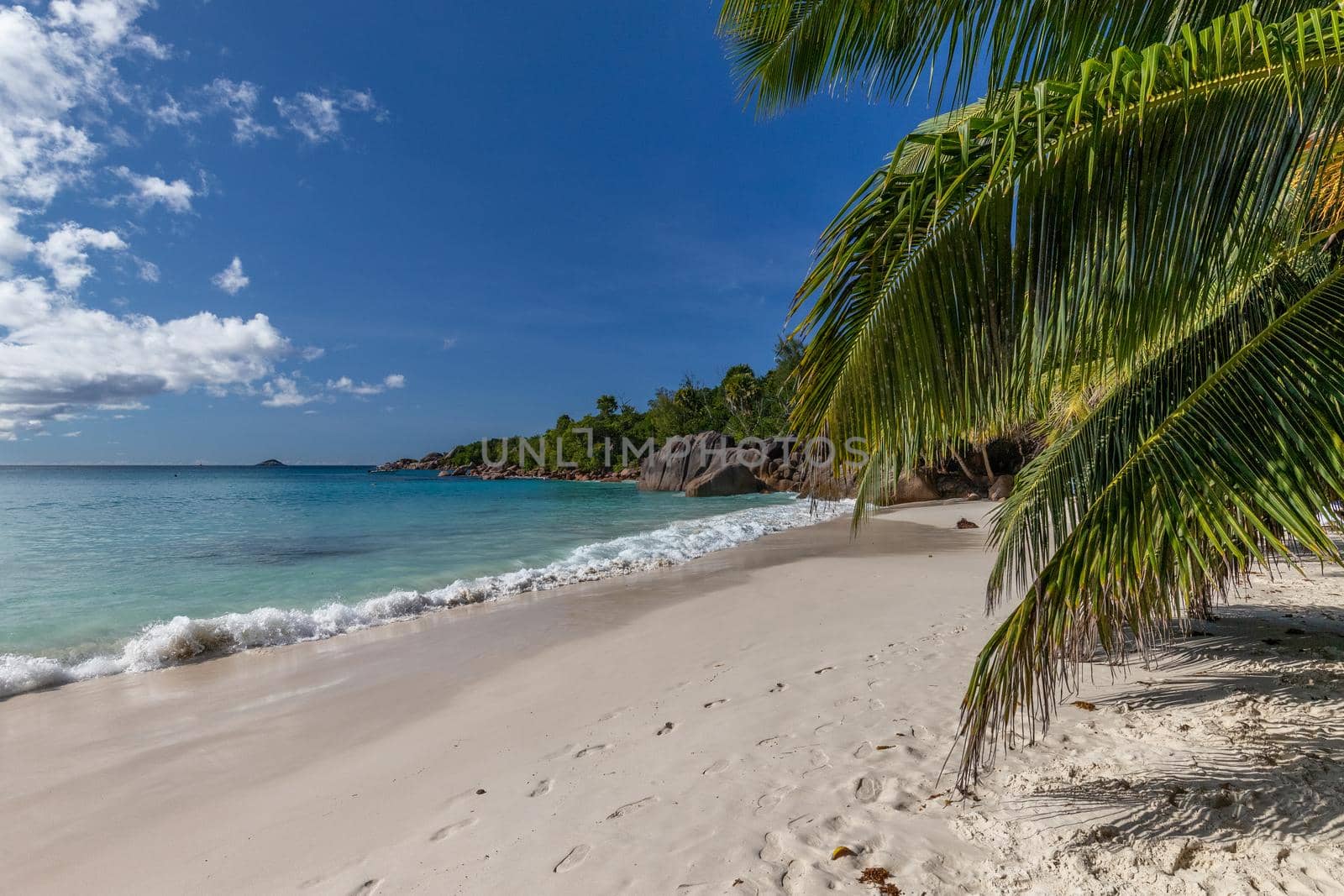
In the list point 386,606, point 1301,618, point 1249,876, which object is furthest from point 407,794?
point 1301,618

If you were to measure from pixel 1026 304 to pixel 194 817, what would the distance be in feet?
15.9

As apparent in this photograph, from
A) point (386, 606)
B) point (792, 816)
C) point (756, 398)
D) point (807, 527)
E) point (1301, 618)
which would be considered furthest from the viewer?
point (756, 398)

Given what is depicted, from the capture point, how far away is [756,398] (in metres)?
51.8

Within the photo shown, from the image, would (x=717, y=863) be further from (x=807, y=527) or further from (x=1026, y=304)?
(x=807, y=527)

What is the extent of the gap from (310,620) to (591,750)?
18.9 feet

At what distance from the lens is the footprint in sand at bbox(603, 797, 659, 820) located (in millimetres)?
2775

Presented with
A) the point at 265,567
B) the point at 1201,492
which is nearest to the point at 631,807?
the point at 1201,492

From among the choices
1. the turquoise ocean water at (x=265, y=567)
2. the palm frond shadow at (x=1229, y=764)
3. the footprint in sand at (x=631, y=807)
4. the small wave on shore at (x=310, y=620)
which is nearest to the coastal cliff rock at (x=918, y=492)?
the turquoise ocean water at (x=265, y=567)

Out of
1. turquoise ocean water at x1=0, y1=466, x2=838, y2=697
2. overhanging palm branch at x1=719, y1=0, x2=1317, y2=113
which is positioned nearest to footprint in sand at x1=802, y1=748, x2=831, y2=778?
overhanging palm branch at x1=719, y1=0, x2=1317, y2=113

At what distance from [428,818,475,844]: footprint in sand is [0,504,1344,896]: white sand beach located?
2cm

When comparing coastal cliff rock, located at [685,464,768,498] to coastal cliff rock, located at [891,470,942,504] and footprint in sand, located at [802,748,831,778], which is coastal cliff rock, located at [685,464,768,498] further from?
footprint in sand, located at [802,748,831,778]

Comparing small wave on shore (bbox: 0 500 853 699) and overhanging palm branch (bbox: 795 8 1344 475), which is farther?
small wave on shore (bbox: 0 500 853 699)

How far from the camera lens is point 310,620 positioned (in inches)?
298

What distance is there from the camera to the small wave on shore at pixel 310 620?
19.3 ft
